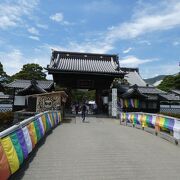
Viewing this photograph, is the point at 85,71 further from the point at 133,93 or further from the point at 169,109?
the point at 169,109

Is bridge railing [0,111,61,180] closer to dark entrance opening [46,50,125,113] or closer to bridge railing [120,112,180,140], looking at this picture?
bridge railing [120,112,180,140]

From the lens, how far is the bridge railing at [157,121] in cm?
1110

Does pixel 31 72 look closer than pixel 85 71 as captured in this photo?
No

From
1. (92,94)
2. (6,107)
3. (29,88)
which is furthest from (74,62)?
(92,94)

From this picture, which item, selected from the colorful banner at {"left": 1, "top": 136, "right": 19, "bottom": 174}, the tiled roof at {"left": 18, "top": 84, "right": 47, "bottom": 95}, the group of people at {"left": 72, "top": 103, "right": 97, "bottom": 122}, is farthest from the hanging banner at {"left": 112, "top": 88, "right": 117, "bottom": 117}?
the colorful banner at {"left": 1, "top": 136, "right": 19, "bottom": 174}

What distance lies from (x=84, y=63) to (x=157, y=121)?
1925 cm

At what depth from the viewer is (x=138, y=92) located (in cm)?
2877

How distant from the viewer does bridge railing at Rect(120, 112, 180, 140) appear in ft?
36.4

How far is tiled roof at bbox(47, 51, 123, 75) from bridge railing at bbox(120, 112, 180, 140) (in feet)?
31.5

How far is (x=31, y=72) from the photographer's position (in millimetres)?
56031

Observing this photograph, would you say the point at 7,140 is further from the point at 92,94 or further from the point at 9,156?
the point at 92,94

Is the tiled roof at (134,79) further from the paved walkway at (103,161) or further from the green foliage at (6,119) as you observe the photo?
the paved walkway at (103,161)

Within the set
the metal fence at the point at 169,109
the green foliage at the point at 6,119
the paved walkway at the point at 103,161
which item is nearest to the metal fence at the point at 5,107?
the green foliage at the point at 6,119

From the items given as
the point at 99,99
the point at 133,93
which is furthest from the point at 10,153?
the point at 99,99
